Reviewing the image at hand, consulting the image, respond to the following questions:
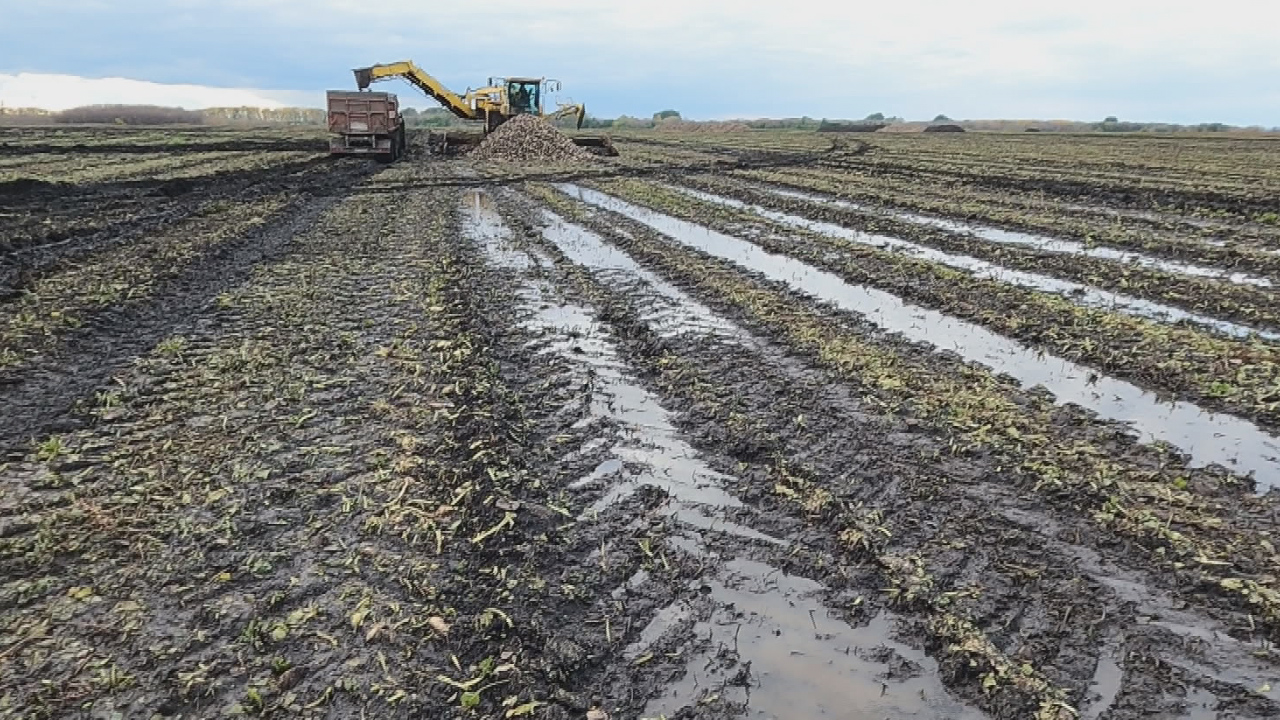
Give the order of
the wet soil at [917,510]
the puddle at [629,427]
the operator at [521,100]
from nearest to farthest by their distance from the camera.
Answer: the wet soil at [917,510], the puddle at [629,427], the operator at [521,100]

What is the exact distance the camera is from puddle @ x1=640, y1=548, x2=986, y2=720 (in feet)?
10.3

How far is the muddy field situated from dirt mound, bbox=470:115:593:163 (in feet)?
62.1

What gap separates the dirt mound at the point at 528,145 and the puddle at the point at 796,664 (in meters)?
26.9

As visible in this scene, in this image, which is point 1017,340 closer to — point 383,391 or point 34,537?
point 383,391

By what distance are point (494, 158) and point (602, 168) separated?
5.05 m

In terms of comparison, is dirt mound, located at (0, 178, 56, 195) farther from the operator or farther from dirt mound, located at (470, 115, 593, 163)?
the operator

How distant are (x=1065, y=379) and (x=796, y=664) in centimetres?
476

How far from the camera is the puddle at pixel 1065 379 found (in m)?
5.46

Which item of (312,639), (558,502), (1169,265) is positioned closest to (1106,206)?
(1169,265)

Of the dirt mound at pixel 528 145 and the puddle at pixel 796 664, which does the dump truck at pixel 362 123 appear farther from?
the puddle at pixel 796 664

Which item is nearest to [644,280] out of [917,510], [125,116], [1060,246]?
[917,510]

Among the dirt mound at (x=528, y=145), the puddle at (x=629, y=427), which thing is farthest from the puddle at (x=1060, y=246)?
the dirt mound at (x=528, y=145)

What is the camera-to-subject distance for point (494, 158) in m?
29.6

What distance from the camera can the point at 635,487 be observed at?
495cm
